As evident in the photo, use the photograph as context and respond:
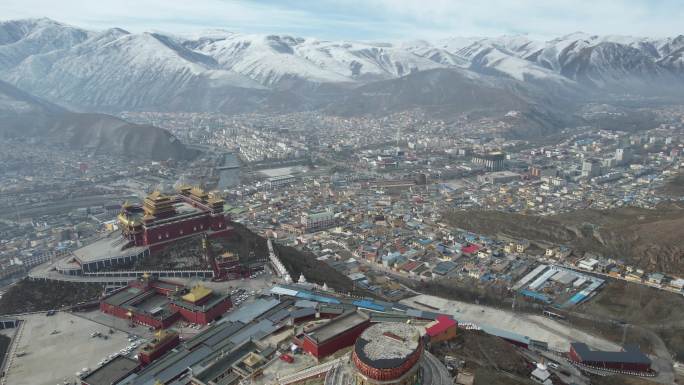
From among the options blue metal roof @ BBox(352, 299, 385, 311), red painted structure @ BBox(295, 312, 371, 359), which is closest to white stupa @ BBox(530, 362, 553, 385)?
red painted structure @ BBox(295, 312, 371, 359)

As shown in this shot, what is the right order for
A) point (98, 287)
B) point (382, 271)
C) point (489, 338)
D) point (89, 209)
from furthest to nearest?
point (89, 209) → point (382, 271) → point (98, 287) → point (489, 338)

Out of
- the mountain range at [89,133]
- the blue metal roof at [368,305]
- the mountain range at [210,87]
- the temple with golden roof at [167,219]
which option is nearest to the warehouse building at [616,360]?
the blue metal roof at [368,305]

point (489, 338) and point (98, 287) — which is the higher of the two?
point (489, 338)

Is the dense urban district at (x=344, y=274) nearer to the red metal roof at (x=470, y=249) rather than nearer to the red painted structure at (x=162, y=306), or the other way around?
the red painted structure at (x=162, y=306)

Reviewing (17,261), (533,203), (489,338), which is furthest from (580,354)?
(17,261)

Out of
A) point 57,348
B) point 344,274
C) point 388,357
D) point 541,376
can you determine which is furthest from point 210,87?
point 388,357

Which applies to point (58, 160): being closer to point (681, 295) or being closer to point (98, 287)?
point (98, 287)
